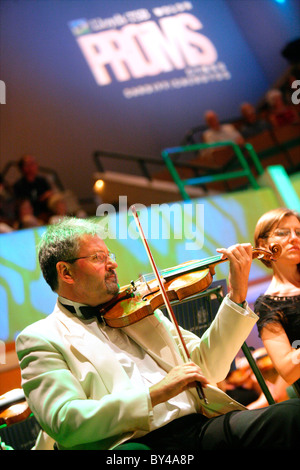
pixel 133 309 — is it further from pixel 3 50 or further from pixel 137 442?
pixel 3 50

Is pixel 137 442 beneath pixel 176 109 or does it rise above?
beneath

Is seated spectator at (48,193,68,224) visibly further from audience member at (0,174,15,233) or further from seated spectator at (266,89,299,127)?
seated spectator at (266,89,299,127)

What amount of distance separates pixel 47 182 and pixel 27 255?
6.36 feet

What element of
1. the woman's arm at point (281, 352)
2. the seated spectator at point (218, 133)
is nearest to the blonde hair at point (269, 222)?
the woman's arm at point (281, 352)

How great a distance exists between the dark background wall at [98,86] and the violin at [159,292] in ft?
16.5

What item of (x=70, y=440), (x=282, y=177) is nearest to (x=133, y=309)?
(x=70, y=440)

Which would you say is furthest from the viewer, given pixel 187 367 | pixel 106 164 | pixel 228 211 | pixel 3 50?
pixel 106 164

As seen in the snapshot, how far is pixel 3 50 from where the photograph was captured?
7156 millimetres

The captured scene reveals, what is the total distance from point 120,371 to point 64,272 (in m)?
0.40

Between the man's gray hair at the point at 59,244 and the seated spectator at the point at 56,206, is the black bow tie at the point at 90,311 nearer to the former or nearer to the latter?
the man's gray hair at the point at 59,244

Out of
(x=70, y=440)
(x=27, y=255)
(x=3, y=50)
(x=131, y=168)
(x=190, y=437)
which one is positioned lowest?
(x=190, y=437)

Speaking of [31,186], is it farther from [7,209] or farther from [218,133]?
[218,133]

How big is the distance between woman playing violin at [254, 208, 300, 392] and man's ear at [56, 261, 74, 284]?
2.32ft

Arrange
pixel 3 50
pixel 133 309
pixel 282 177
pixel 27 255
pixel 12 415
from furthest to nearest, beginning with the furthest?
1. pixel 3 50
2. pixel 282 177
3. pixel 27 255
4. pixel 12 415
5. pixel 133 309
